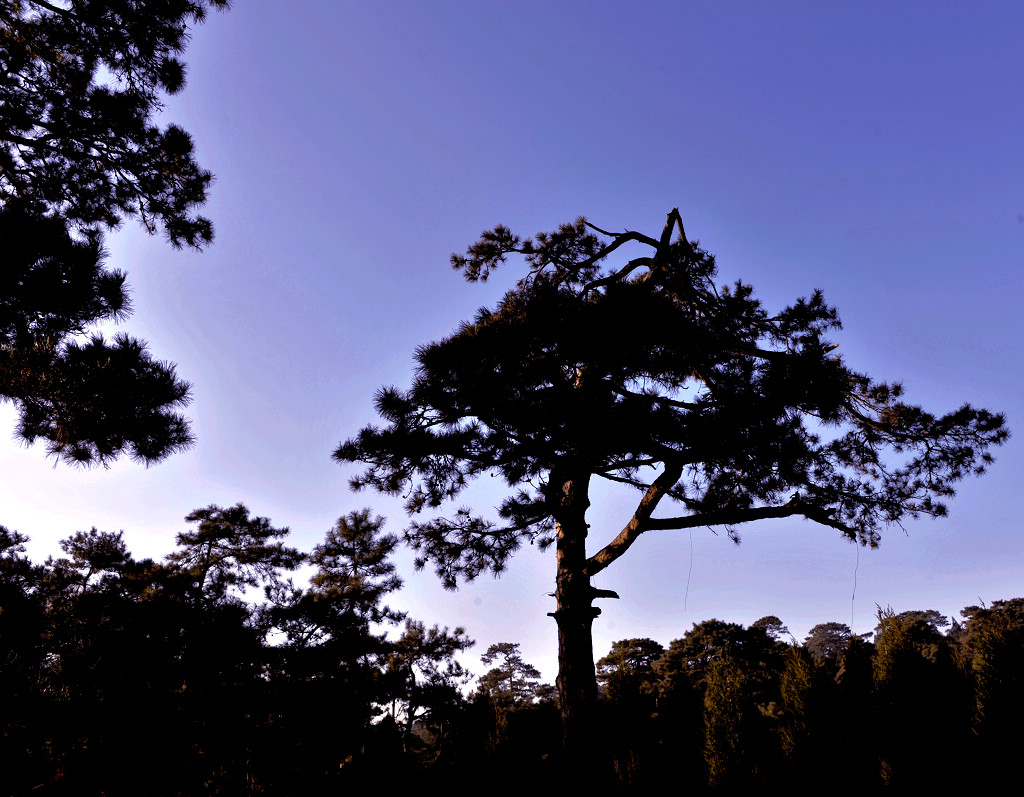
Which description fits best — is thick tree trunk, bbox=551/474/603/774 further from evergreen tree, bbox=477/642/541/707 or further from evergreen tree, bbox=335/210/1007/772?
evergreen tree, bbox=477/642/541/707

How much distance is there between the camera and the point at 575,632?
5.69 m

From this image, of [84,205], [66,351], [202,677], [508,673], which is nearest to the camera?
[66,351]

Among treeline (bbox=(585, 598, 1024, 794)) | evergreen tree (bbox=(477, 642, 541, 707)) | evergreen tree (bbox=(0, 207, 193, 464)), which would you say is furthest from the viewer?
evergreen tree (bbox=(477, 642, 541, 707))

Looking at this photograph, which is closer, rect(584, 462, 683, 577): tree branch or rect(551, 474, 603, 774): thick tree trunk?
rect(551, 474, 603, 774): thick tree trunk

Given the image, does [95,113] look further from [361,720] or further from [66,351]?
[361,720]

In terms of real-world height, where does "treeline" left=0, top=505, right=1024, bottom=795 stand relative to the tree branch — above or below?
below

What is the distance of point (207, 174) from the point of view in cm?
545

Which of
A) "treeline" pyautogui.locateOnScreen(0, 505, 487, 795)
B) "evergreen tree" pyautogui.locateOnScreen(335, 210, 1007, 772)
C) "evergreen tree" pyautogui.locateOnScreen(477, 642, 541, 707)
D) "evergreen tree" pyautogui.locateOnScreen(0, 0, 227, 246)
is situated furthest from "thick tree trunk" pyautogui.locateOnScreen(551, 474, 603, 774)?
"evergreen tree" pyautogui.locateOnScreen(477, 642, 541, 707)

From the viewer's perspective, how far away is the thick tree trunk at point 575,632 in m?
5.19

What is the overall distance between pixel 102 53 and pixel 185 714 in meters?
7.10

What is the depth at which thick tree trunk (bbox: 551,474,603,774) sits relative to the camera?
204 inches

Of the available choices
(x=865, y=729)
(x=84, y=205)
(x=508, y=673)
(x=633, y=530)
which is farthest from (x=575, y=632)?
(x=508, y=673)

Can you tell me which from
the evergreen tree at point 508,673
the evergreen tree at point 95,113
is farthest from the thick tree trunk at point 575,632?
the evergreen tree at point 508,673

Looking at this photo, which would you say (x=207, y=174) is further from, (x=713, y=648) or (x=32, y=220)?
(x=713, y=648)
